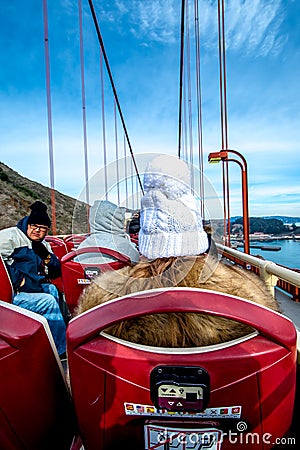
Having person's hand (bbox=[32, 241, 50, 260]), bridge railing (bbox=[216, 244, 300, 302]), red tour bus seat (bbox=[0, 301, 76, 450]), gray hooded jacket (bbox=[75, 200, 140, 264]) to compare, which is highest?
gray hooded jacket (bbox=[75, 200, 140, 264])

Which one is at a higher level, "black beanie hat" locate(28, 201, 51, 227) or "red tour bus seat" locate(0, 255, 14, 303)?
"black beanie hat" locate(28, 201, 51, 227)

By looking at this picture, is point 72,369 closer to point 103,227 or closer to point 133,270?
point 133,270

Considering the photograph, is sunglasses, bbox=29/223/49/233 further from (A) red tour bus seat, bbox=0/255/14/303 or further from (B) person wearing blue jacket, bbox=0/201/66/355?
(A) red tour bus seat, bbox=0/255/14/303

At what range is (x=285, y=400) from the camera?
0.74 m

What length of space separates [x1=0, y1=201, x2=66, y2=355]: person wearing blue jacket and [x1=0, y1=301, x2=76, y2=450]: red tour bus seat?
3.89 feet

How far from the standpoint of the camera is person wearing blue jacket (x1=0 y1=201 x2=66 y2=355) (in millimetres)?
2086

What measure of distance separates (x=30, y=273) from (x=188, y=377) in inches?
67.1

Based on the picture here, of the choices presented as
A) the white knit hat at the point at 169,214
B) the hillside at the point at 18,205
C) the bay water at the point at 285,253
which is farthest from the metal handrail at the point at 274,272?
the hillside at the point at 18,205

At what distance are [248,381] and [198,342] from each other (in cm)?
12

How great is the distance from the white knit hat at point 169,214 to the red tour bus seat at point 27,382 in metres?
0.36

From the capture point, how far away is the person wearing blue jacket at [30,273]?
6.84 ft

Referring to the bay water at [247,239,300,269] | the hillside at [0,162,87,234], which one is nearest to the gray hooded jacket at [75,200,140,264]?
the bay water at [247,239,300,269]

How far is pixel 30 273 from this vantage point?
7.11 feet

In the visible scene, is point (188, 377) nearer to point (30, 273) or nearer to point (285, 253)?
point (30, 273)
